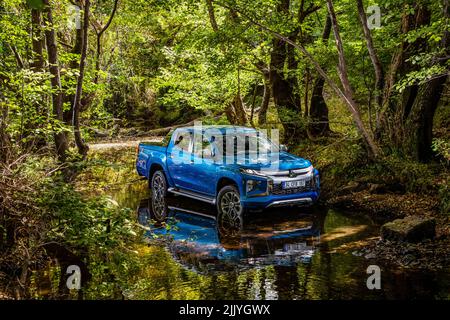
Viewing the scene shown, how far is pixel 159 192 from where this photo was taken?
37.7 feet

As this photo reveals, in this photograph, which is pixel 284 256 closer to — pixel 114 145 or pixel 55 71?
pixel 55 71

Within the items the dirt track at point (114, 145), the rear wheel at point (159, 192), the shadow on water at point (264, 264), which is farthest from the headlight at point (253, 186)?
the dirt track at point (114, 145)

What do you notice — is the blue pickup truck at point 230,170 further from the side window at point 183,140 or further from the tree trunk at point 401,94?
the tree trunk at point 401,94

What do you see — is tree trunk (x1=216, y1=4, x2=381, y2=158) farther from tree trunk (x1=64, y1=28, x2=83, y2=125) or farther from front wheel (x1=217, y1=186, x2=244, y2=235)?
tree trunk (x1=64, y1=28, x2=83, y2=125)

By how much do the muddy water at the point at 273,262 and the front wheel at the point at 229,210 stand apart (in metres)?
0.08

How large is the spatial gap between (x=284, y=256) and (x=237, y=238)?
1.31 m

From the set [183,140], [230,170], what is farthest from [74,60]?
[230,170]

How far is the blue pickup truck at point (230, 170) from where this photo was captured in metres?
8.70

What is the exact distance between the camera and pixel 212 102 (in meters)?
16.9

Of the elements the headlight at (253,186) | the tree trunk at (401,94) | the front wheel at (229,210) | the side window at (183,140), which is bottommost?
the front wheel at (229,210)

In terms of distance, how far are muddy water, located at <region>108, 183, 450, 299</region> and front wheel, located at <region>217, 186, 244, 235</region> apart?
0.26ft

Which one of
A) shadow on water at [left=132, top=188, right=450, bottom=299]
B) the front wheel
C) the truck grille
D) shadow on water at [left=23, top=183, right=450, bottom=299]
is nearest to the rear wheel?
shadow on water at [left=132, top=188, right=450, bottom=299]

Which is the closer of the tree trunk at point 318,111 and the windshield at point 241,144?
the windshield at point 241,144

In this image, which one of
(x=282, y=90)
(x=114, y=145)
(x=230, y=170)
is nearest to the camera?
(x=230, y=170)
